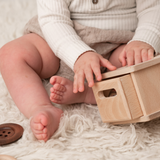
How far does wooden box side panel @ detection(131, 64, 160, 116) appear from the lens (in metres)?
0.54

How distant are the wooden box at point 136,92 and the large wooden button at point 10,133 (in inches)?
10.1

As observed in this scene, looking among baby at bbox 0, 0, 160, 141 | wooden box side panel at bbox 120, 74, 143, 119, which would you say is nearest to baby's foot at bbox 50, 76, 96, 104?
baby at bbox 0, 0, 160, 141

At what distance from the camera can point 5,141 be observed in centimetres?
57

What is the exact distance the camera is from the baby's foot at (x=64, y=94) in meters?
0.69

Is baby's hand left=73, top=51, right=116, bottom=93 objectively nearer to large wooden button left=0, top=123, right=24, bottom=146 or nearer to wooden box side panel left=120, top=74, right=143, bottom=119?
wooden box side panel left=120, top=74, right=143, bottom=119

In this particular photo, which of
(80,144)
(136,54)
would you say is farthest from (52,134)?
(136,54)

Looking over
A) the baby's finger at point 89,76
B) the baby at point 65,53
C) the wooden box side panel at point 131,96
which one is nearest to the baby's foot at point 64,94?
the baby at point 65,53

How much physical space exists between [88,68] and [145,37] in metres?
0.27

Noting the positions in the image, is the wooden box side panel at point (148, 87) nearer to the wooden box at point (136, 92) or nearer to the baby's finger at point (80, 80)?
the wooden box at point (136, 92)

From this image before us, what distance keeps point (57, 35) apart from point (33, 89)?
21cm

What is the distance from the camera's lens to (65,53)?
75 cm

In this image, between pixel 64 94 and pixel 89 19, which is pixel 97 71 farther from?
pixel 89 19

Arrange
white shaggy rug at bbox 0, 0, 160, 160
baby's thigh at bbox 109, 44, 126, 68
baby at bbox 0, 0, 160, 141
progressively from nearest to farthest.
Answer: white shaggy rug at bbox 0, 0, 160, 160, baby at bbox 0, 0, 160, 141, baby's thigh at bbox 109, 44, 126, 68

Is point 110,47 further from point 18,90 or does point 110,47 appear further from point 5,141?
point 5,141
